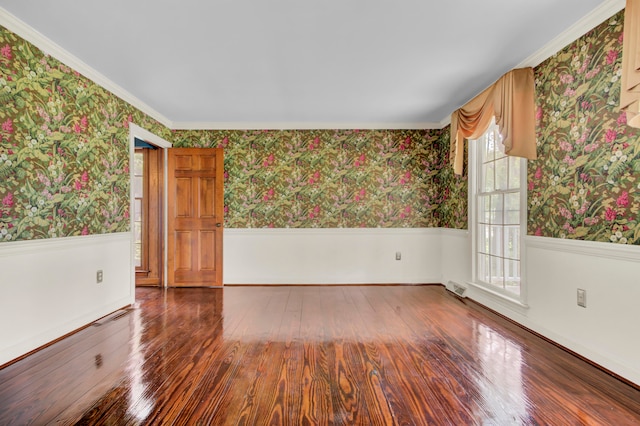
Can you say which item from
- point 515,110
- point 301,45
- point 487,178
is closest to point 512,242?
point 487,178

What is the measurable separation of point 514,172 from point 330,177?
245 cm

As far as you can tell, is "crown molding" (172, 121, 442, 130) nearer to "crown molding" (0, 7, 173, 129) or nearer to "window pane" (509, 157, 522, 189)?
"crown molding" (0, 7, 173, 129)

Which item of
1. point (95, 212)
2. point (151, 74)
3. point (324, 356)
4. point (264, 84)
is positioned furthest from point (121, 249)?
point (324, 356)

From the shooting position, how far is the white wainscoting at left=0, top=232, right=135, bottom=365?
2.29m

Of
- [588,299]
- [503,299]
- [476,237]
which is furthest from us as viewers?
[476,237]

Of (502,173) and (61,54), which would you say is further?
(502,173)

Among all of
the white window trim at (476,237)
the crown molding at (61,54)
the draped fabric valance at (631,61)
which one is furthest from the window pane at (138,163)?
the draped fabric valance at (631,61)

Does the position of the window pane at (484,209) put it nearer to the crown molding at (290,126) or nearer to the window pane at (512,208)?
the window pane at (512,208)

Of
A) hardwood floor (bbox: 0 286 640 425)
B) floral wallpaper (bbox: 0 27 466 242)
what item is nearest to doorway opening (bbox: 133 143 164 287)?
floral wallpaper (bbox: 0 27 466 242)

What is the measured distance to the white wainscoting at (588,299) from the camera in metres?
2.03

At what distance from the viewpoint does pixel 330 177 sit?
4863mm

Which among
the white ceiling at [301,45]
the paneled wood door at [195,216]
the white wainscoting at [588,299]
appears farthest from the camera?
the paneled wood door at [195,216]

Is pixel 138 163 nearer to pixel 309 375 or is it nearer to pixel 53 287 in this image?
pixel 53 287

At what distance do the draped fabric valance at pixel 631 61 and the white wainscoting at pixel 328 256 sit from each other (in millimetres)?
3188
